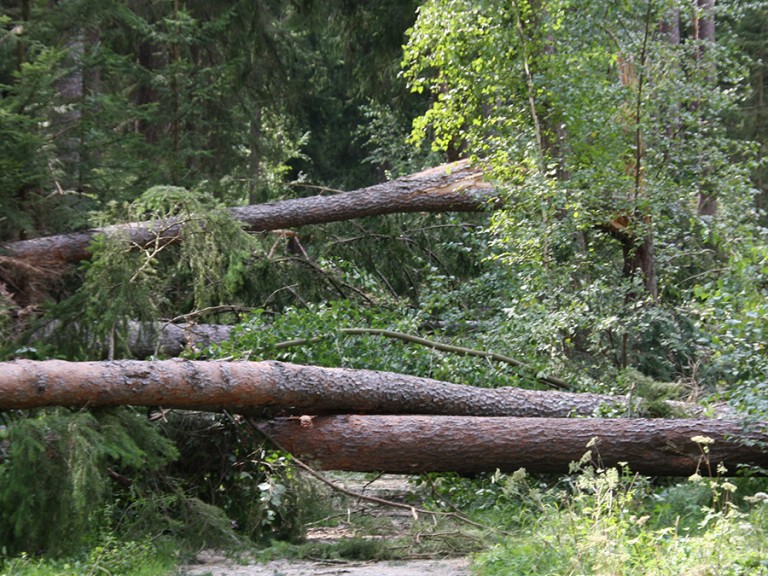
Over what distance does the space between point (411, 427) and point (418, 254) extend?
5206 mm

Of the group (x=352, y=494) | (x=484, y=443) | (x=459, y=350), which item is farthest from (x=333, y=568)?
(x=459, y=350)

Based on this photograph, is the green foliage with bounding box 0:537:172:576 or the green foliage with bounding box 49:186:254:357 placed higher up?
the green foliage with bounding box 49:186:254:357

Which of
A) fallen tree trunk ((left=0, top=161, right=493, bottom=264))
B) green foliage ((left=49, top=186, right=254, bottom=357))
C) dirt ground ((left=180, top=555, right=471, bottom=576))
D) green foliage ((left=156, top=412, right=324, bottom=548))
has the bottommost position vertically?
dirt ground ((left=180, top=555, right=471, bottom=576))

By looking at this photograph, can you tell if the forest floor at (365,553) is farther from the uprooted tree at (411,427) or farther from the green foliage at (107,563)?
the uprooted tree at (411,427)

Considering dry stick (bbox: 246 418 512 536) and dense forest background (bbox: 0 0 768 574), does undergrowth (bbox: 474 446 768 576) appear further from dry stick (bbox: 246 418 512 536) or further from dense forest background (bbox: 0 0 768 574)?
dry stick (bbox: 246 418 512 536)

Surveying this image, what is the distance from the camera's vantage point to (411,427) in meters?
7.00

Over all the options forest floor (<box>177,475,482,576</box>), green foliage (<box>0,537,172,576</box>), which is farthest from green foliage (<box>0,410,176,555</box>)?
forest floor (<box>177,475,482,576</box>)

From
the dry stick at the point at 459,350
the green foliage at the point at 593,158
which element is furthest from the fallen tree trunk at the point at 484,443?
the green foliage at the point at 593,158

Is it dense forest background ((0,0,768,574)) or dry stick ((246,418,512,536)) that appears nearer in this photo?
dense forest background ((0,0,768,574))

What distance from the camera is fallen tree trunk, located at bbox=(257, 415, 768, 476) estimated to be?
22.3ft

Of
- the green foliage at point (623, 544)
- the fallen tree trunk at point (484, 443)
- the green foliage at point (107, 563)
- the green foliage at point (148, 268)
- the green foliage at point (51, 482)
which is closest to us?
the green foliage at point (623, 544)

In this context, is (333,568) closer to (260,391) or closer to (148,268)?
(260,391)

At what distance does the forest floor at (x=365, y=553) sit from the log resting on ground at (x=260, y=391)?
2.70ft

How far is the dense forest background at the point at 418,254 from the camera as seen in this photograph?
6.21m
